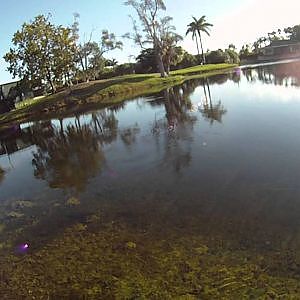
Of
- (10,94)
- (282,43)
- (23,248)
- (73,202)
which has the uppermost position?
(282,43)

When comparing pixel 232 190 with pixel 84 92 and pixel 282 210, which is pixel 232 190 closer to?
pixel 282 210

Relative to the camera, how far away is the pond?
6.66 m

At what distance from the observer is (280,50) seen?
116 metres

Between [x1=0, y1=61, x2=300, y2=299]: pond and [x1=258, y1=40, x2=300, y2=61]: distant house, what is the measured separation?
99.9 metres

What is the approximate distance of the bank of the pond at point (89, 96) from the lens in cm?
4900

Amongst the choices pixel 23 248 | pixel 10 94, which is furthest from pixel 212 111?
pixel 10 94

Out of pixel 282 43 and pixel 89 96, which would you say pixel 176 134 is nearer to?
pixel 89 96

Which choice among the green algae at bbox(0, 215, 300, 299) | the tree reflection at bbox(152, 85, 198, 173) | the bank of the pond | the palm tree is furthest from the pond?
the palm tree

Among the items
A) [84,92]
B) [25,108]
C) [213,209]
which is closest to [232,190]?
[213,209]

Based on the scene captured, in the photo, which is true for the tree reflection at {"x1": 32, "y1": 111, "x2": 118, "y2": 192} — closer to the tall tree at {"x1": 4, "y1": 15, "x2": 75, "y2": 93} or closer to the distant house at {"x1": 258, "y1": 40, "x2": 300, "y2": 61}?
the tall tree at {"x1": 4, "y1": 15, "x2": 75, "y2": 93}

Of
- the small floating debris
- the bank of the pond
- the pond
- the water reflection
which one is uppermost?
the bank of the pond

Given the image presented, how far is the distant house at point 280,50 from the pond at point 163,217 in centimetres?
9992

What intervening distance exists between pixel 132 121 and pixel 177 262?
2060cm

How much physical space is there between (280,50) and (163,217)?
118177 millimetres
